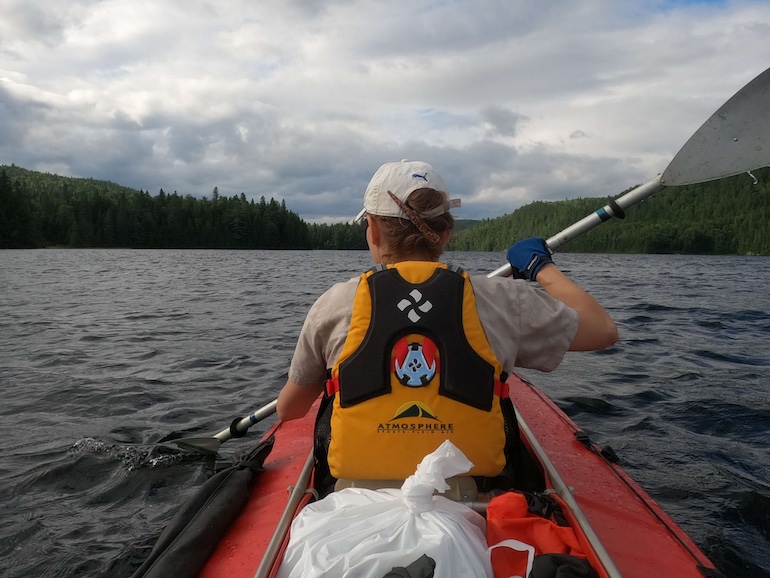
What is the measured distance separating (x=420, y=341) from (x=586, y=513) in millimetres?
A: 1518

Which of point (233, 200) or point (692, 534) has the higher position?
point (233, 200)

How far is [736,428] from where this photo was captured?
258 inches

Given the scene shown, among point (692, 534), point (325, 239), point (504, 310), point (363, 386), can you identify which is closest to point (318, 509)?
point (363, 386)

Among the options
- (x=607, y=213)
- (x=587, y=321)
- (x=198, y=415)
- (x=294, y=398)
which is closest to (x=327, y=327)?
(x=294, y=398)

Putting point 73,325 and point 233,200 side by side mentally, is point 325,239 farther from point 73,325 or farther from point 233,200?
point 73,325

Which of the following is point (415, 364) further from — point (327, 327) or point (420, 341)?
point (327, 327)

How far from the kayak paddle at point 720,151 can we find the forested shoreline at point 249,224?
84.8 meters

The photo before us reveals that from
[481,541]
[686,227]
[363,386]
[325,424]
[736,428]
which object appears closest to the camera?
[481,541]

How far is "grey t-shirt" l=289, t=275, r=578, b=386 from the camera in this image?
2.38 m

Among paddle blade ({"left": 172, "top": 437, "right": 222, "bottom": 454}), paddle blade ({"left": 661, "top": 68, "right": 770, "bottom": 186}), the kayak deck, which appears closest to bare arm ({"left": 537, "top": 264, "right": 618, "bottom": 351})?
the kayak deck

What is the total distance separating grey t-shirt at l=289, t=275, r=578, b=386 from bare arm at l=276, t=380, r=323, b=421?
298 millimetres

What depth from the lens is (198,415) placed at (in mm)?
7215

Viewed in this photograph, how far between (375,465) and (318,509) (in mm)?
307

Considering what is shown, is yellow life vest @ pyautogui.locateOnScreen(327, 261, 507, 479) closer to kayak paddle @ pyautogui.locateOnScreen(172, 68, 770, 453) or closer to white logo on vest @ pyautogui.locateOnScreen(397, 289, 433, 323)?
white logo on vest @ pyautogui.locateOnScreen(397, 289, 433, 323)
